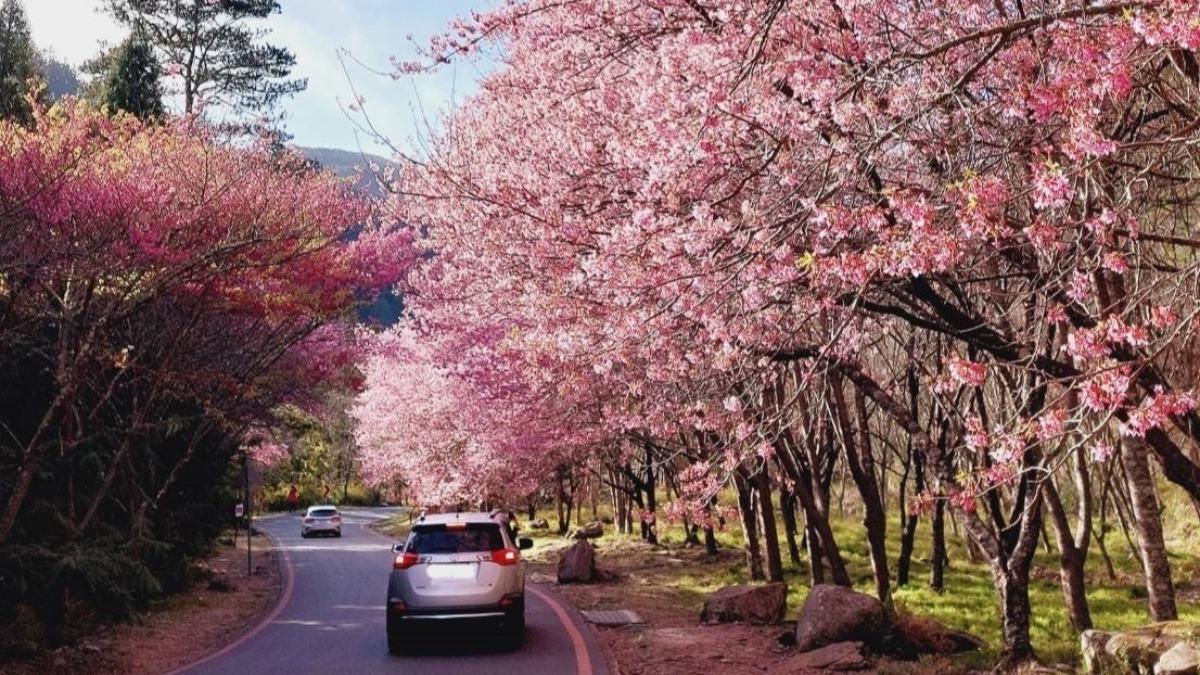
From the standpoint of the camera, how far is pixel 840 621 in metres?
12.7

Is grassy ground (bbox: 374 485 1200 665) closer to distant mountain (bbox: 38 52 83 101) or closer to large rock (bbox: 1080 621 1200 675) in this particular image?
large rock (bbox: 1080 621 1200 675)

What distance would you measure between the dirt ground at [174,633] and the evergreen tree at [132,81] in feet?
54.8

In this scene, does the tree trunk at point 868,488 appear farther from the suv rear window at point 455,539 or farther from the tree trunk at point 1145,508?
the suv rear window at point 455,539

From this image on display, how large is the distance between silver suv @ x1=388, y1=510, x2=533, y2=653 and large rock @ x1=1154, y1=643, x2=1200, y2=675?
24.5 feet

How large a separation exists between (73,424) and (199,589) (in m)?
7.22

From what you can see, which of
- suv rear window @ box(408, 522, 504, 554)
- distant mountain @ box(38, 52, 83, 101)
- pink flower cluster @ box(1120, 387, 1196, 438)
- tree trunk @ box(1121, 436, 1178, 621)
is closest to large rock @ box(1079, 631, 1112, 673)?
tree trunk @ box(1121, 436, 1178, 621)

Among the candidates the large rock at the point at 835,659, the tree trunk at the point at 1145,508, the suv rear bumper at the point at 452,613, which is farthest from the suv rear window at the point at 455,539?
the tree trunk at the point at 1145,508

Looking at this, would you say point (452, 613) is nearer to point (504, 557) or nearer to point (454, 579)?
point (454, 579)

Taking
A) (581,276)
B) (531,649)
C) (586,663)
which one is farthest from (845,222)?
(531,649)

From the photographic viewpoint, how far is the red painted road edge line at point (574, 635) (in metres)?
12.4

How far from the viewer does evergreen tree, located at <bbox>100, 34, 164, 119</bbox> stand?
3559 cm

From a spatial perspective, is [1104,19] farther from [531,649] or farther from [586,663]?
[531,649]

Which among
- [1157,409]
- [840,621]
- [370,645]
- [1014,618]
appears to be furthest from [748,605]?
[1157,409]

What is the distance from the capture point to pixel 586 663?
1268 centimetres
